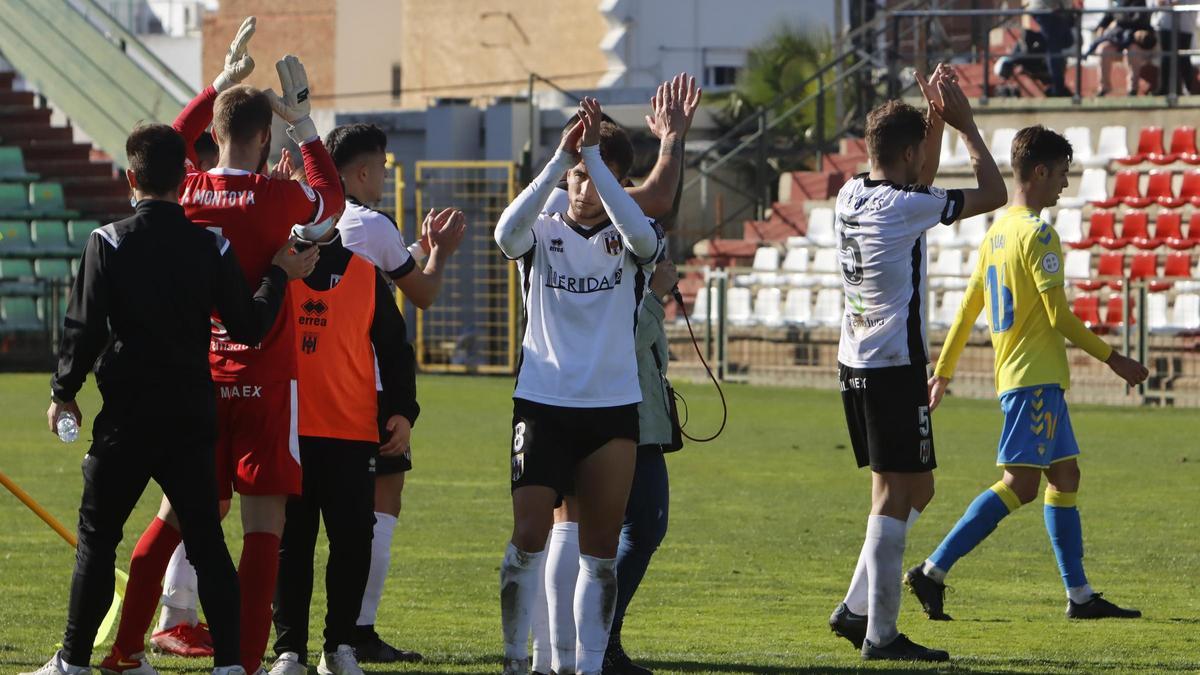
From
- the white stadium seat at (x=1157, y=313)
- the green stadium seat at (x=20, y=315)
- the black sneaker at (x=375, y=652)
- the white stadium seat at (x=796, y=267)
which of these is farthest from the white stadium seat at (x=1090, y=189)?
the black sneaker at (x=375, y=652)

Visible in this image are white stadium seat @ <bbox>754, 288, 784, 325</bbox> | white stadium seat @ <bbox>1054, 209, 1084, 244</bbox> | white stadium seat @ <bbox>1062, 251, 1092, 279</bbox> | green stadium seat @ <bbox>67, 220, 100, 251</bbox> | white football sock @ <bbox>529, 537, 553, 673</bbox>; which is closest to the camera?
white football sock @ <bbox>529, 537, 553, 673</bbox>

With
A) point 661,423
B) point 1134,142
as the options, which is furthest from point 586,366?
point 1134,142

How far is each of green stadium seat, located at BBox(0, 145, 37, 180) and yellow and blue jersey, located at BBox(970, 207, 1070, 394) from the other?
24028 millimetres

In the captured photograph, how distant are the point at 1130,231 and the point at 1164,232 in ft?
1.35

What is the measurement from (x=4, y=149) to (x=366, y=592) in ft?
81.4

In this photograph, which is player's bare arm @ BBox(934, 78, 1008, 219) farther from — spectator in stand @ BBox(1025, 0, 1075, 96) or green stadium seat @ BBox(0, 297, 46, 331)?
green stadium seat @ BBox(0, 297, 46, 331)

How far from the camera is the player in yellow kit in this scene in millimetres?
8047

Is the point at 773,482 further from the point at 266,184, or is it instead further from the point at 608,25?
the point at 608,25

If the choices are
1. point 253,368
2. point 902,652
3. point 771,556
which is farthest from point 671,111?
point 771,556

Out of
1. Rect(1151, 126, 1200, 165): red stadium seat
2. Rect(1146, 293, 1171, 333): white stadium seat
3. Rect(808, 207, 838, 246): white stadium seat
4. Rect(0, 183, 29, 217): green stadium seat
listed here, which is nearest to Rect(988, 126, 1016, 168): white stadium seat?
Rect(1151, 126, 1200, 165): red stadium seat

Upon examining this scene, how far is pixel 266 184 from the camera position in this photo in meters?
6.22

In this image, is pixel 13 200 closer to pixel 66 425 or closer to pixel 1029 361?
pixel 1029 361

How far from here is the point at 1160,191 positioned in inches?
941

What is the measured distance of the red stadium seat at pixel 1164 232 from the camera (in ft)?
76.0
